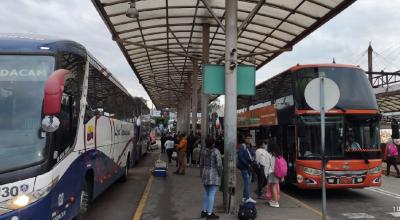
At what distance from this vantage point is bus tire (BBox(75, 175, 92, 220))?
827 centimetres

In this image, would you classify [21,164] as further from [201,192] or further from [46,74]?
[201,192]

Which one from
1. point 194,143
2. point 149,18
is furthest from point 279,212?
point 194,143

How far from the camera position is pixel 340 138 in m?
12.4

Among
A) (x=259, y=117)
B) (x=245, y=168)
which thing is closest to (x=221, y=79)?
(x=245, y=168)

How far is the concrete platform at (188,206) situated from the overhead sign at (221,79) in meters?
2.65

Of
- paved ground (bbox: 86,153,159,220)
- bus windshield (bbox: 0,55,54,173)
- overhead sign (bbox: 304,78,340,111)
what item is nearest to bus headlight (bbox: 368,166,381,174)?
overhead sign (bbox: 304,78,340,111)

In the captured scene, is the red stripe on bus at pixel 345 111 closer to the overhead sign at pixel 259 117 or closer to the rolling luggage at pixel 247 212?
the overhead sign at pixel 259 117

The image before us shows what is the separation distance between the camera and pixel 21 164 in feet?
19.2

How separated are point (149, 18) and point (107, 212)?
28.8 feet

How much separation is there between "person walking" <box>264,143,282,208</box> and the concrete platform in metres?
0.20

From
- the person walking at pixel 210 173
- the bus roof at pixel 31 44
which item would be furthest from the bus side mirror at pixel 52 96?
the person walking at pixel 210 173

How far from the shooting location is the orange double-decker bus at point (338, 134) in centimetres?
1227

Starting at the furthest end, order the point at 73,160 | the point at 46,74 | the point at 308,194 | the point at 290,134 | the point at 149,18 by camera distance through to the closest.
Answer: the point at 149,18 → the point at 308,194 → the point at 290,134 → the point at 73,160 → the point at 46,74

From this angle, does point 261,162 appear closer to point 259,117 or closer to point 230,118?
point 230,118
